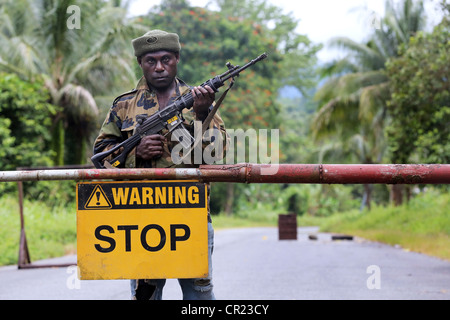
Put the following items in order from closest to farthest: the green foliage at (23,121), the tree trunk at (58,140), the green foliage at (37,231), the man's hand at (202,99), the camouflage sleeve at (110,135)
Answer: the man's hand at (202,99)
the camouflage sleeve at (110,135)
the green foliage at (37,231)
the green foliage at (23,121)
the tree trunk at (58,140)

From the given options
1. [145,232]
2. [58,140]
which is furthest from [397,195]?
[145,232]

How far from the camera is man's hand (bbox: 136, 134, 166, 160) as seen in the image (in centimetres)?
325

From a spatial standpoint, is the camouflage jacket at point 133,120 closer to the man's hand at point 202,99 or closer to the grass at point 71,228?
the man's hand at point 202,99

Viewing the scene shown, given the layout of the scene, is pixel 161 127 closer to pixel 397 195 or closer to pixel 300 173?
pixel 300 173

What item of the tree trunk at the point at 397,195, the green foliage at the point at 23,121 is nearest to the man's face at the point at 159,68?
the green foliage at the point at 23,121

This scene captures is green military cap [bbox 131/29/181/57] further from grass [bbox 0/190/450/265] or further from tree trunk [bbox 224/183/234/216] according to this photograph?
tree trunk [bbox 224/183/234/216]

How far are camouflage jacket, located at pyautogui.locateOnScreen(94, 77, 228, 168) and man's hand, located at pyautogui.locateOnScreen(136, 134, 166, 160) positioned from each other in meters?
0.07

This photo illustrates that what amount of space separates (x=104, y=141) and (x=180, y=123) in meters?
0.41

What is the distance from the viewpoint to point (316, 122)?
23.8 metres

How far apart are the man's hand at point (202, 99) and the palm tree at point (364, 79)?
1899 centimetres

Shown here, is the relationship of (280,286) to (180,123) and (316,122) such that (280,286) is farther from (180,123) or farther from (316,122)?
(316,122)

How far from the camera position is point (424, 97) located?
619 inches

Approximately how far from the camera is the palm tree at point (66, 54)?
21.4 m
